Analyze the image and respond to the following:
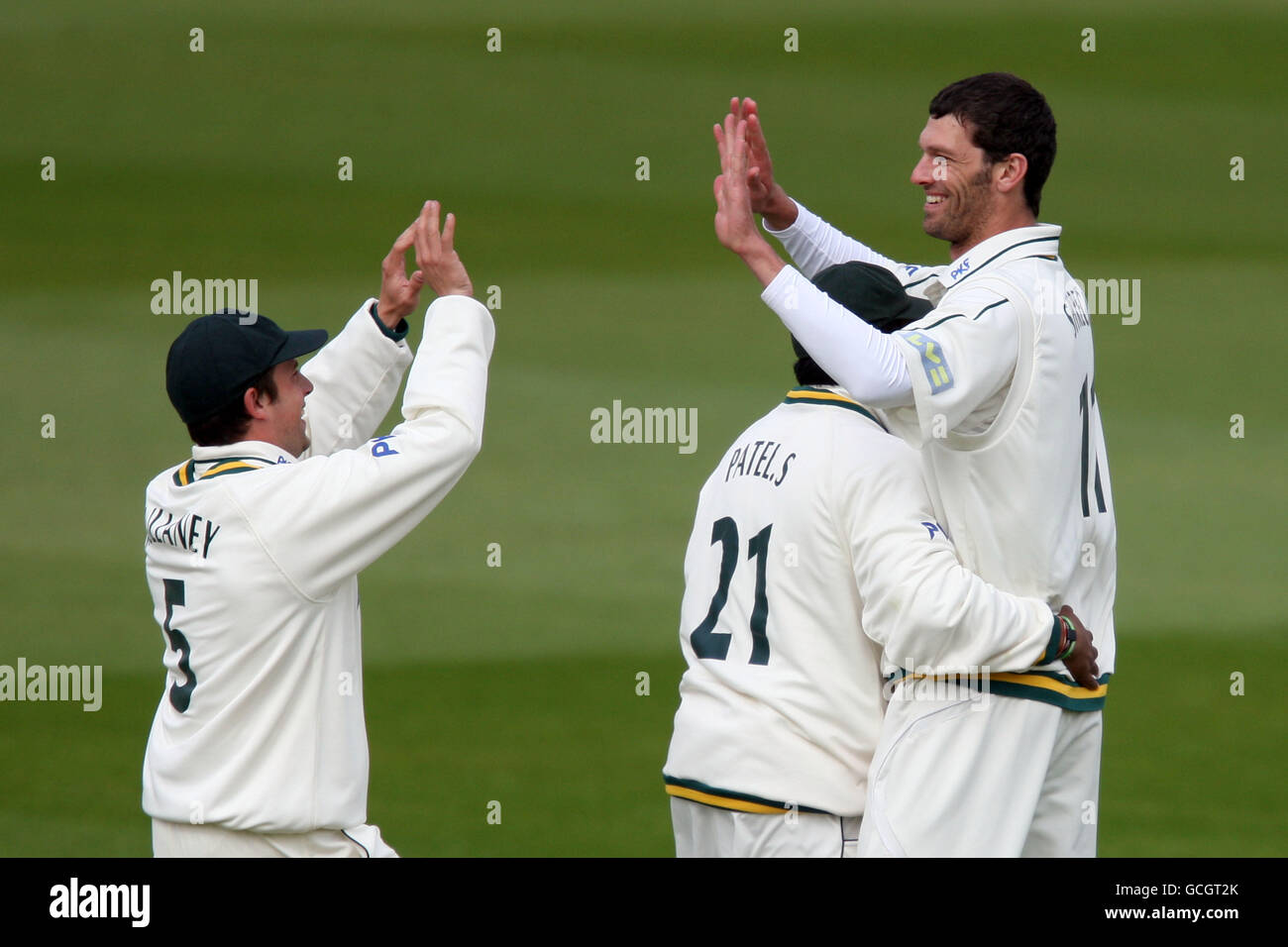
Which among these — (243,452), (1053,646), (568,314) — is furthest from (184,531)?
(568,314)

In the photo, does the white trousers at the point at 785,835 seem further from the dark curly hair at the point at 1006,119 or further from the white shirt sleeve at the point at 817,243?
the white shirt sleeve at the point at 817,243

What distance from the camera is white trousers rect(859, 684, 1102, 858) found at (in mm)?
2971

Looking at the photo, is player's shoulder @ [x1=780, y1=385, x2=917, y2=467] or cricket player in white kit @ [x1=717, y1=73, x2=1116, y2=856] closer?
cricket player in white kit @ [x1=717, y1=73, x2=1116, y2=856]

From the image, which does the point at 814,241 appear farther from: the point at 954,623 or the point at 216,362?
the point at 216,362

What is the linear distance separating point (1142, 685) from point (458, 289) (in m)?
5.09

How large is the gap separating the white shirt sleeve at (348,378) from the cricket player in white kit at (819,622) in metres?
0.85

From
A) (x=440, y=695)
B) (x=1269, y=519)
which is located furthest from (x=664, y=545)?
(x=1269, y=519)

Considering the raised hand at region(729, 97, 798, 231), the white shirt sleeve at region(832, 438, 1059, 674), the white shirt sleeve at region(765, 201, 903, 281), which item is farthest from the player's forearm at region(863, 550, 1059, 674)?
the white shirt sleeve at region(765, 201, 903, 281)

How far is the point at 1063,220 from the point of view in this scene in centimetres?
1168

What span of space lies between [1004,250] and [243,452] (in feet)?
4.96

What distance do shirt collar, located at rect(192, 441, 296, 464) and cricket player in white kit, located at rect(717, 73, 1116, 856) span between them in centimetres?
97

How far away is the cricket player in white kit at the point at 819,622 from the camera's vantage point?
2943 mm

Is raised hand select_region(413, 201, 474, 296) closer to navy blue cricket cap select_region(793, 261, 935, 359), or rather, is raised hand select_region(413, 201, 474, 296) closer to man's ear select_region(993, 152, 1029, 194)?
navy blue cricket cap select_region(793, 261, 935, 359)

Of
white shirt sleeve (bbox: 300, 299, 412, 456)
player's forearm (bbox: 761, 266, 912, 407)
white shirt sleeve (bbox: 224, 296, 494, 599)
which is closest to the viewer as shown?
player's forearm (bbox: 761, 266, 912, 407)
